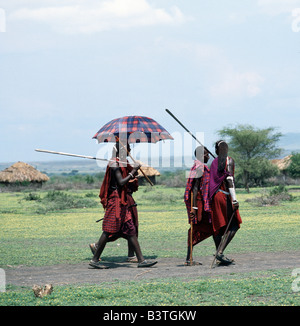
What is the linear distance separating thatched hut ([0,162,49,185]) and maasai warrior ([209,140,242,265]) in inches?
1797

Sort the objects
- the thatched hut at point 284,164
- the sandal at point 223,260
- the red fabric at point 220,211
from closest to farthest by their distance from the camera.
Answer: the sandal at point 223,260 < the red fabric at point 220,211 < the thatched hut at point 284,164

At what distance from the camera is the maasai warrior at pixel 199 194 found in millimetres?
9453

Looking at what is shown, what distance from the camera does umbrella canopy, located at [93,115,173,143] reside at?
9.94 m

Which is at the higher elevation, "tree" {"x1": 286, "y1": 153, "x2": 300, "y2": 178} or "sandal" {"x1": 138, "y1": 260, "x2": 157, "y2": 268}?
"tree" {"x1": 286, "y1": 153, "x2": 300, "y2": 178}

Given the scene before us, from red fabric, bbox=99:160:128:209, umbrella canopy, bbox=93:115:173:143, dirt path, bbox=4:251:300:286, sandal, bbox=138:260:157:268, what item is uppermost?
umbrella canopy, bbox=93:115:173:143

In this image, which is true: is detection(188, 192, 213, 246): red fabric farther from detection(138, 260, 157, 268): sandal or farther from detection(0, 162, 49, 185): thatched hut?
detection(0, 162, 49, 185): thatched hut

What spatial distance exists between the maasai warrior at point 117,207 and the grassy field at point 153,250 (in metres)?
1.16

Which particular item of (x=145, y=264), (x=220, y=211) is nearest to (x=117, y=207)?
(x=145, y=264)

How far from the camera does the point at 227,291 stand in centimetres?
706

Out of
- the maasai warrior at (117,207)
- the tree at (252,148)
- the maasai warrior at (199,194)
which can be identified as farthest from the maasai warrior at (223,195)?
the tree at (252,148)

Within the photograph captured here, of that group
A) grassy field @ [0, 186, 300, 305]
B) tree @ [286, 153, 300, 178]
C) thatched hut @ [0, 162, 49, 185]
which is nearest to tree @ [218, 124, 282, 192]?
tree @ [286, 153, 300, 178]

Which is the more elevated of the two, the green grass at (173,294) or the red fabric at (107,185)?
the red fabric at (107,185)

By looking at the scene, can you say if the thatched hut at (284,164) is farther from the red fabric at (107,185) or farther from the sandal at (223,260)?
the red fabric at (107,185)
